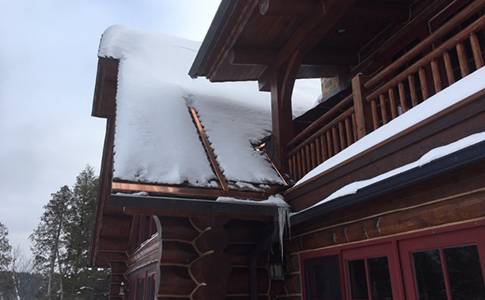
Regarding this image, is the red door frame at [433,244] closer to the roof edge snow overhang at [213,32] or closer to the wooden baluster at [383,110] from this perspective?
the wooden baluster at [383,110]

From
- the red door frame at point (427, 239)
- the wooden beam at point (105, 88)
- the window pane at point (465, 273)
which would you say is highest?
the wooden beam at point (105, 88)

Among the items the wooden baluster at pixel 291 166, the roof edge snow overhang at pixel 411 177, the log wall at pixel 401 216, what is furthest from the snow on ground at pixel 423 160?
the wooden baluster at pixel 291 166

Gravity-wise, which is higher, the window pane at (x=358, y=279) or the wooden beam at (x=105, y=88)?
the wooden beam at (x=105, y=88)

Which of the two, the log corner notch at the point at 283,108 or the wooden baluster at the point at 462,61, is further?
the log corner notch at the point at 283,108

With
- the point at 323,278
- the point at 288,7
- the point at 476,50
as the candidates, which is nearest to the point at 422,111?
the point at 476,50

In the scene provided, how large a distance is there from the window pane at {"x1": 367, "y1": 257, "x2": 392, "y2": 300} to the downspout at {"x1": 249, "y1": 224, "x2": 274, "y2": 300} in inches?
58.3

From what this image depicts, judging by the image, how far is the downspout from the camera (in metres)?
5.32

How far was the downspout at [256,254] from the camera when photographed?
5.32 m

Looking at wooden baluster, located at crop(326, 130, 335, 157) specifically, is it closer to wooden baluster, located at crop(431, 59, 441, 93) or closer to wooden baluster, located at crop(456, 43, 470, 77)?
wooden baluster, located at crop(431, 59, 441, 93)

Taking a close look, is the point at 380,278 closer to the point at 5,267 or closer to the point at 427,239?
the point at 427,239

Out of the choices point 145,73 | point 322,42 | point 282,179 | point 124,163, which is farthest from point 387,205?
point 145,73

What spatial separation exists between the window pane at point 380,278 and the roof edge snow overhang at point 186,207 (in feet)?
4.33

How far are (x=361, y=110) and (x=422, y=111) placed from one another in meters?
0.95

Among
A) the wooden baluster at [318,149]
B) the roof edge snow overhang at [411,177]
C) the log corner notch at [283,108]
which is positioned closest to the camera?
the roof edge snow overhang at [411,177]
